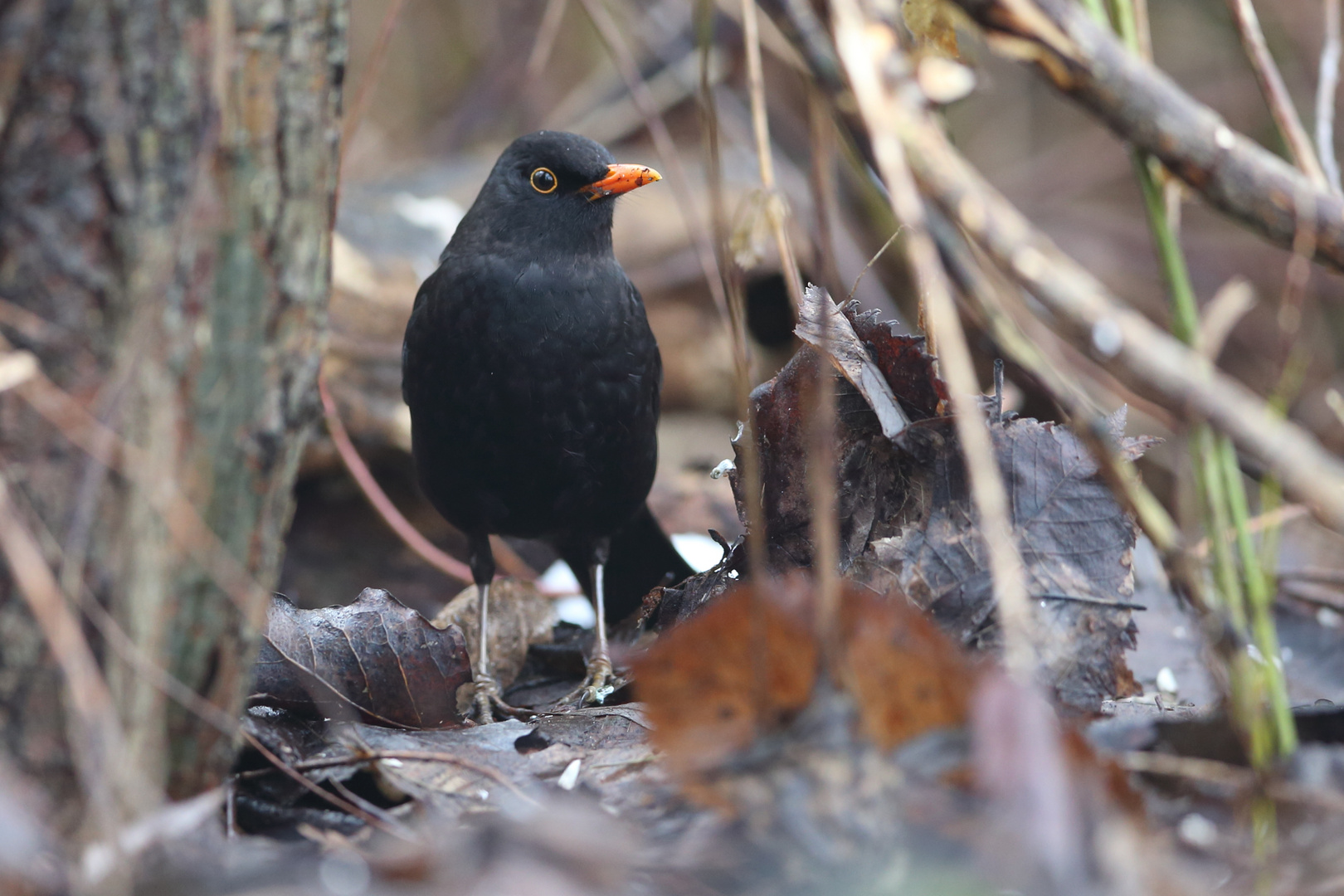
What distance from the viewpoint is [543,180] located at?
3.90 m

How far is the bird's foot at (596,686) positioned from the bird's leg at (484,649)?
17 cm

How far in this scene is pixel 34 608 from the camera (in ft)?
4.68

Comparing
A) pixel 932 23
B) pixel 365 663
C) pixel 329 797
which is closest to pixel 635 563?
pixel 365 663

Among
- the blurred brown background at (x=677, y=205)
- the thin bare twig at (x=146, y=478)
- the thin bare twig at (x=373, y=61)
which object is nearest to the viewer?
the thin bare twig at (x=146, y=478)

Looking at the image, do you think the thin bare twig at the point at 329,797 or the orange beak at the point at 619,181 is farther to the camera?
the orange beak at the point at 619,181

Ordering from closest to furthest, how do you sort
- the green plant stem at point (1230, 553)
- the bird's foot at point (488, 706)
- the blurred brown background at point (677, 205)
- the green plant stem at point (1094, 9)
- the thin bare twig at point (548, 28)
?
the green plant stem at point (1230, 553) < the green plant stem at point (1094, 9) < the bird's foot at point (488, 706) < the thin bare twig at point (548, 28) < the blurred brown background at point (677, 205)

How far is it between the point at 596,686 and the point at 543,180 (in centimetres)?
174

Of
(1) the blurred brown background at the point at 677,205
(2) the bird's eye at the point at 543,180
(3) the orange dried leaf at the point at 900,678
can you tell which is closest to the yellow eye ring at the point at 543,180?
(2) the bird's eye at the point at 543,180

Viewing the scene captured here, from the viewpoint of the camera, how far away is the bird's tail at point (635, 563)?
168 inches

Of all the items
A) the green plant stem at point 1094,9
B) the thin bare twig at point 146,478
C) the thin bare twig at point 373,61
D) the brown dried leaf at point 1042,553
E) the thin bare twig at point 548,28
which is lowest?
the brown dried leaf at point 1042,553

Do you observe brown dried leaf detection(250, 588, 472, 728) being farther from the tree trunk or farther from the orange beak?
the orange beak

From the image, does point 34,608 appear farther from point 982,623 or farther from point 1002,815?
point 982,623

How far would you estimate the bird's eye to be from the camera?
3.89 meters

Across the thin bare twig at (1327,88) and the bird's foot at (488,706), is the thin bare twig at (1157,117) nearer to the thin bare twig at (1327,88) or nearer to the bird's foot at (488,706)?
the thin bare twig at (1327,88)
